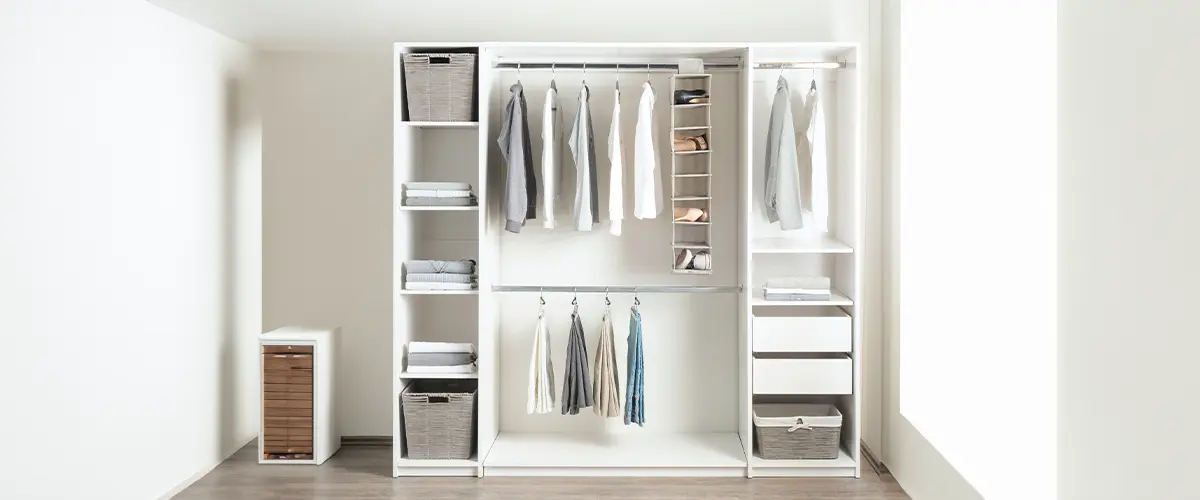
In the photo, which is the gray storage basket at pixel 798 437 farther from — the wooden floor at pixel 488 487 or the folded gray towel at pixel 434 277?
the folded gray towel at pixel 434 277

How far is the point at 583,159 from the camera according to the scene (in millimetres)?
4438

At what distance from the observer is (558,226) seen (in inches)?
191

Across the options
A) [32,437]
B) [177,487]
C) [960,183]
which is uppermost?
[960,183]

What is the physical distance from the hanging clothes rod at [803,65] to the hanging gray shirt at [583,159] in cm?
91

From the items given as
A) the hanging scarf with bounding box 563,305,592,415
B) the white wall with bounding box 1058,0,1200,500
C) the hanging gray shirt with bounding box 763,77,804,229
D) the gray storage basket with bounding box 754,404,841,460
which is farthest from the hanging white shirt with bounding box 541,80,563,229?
the white wall with bounding box 1058,0,1200,500

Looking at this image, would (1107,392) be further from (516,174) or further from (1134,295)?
(516,174)

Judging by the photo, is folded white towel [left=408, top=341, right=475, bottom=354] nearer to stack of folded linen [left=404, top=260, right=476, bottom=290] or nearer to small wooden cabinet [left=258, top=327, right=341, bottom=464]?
stack of folded linen [left=404, top=260, right=476, bottom=290]

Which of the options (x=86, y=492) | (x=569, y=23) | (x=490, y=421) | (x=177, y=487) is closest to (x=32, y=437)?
(x=86, y=492)

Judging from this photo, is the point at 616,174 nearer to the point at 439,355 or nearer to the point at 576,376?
the point at 576,376

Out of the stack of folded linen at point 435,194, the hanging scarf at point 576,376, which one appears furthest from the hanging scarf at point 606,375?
the stack of folded linen at point 435,194

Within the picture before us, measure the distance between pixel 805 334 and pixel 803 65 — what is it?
1.34m

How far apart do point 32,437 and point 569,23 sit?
309cm

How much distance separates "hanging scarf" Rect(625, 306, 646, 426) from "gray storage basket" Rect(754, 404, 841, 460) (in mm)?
586

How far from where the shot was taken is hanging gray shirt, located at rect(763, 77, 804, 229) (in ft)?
14.3
